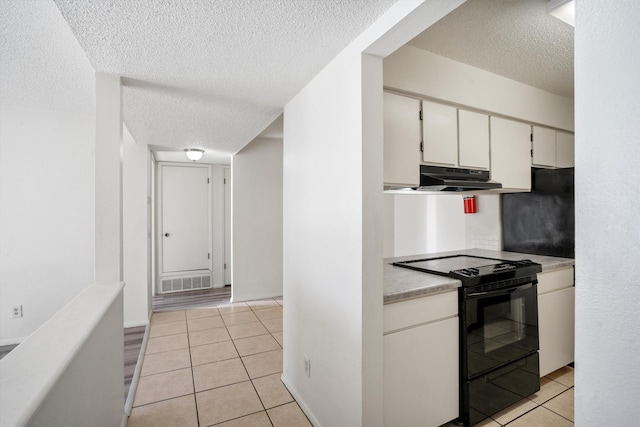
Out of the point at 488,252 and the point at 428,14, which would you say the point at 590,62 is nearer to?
the point at 428,14

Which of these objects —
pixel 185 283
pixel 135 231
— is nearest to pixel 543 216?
pixel 135 231

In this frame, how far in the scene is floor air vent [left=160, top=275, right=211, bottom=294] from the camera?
556 centimetres

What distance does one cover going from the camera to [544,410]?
217 cm

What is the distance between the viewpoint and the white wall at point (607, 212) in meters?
0.62

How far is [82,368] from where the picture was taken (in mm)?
1187

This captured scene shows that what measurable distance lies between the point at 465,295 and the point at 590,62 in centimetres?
154

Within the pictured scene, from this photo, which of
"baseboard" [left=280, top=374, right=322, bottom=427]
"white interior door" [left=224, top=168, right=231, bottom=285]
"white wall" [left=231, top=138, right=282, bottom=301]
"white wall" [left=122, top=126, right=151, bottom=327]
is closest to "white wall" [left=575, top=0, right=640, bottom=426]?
"baseboard" [left=280, top=374, right=322, bottom=427]

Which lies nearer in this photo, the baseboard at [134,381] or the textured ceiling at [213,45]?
the textured ceiling at [213,45]

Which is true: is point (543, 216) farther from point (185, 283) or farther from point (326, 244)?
point (185, 283)

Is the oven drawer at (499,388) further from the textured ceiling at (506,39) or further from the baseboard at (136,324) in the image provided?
the baseboard at (136,324)

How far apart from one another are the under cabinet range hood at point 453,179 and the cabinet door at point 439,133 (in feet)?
0.18

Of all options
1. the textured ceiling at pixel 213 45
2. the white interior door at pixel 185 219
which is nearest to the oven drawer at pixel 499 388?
the textured ceiling at pixel 213 45

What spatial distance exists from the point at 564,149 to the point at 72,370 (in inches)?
152

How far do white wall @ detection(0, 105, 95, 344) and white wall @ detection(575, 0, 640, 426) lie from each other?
401cm
